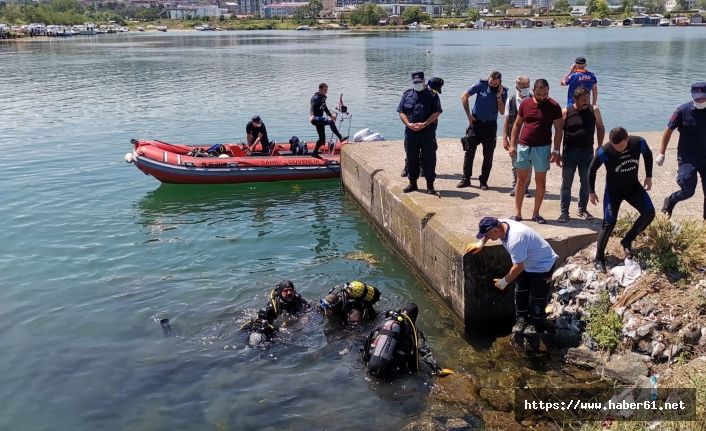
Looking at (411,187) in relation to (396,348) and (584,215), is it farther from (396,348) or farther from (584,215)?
(396,348)

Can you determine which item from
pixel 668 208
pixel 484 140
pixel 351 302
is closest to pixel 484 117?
pixel 484 140

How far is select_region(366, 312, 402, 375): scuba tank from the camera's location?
636 centimetres

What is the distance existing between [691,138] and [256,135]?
9.84 m

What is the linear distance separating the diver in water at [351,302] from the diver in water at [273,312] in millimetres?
371

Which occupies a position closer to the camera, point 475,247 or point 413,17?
point 475,247

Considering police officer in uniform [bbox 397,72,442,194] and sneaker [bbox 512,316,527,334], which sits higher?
police officer in uniform [bbox 397,72,442,194]

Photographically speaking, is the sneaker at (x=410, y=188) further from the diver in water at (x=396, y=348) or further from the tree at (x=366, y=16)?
the tree at (x=366, y=16)

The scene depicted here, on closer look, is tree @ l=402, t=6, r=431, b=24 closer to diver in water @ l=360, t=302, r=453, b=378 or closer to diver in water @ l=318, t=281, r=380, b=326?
diver in water @ l=318, t=281, r=380, b=326

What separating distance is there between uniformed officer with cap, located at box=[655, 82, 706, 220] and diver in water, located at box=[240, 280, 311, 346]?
472 cm

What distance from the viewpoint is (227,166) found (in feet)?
46.0

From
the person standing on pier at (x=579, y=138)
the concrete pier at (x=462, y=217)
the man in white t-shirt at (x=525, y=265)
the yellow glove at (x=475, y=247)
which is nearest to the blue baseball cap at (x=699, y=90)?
the person standing on pier at (x=579, y=138)

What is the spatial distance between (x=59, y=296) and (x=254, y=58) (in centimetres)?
4523

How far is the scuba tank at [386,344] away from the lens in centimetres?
636

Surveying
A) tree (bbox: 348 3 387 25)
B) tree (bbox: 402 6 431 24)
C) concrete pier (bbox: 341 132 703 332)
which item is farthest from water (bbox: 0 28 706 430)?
tree (bbox: 348 3 387 25)
